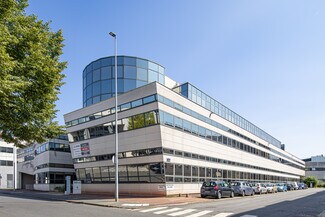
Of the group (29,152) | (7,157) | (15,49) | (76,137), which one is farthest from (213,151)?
(7,157)

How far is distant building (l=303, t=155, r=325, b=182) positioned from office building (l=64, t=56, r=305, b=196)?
252 feet

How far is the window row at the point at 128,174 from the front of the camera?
2767cm

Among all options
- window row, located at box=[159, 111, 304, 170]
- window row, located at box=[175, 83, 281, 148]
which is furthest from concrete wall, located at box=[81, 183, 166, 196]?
window row, located at box=[175, 83, 281, 148]

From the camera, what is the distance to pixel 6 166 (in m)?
66.9

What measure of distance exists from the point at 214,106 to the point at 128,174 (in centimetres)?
1678

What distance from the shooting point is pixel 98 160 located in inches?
1363

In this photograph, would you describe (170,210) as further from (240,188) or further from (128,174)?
(240,188)

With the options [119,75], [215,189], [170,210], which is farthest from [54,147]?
[170,210]

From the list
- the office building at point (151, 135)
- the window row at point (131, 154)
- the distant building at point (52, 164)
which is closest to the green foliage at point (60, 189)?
the distant building at point (52, 164)

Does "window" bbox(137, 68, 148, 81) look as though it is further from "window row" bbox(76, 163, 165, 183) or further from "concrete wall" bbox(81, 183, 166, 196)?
"concrete wall" bbox(81, 183, 166, 196)

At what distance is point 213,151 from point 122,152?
38.5 feet

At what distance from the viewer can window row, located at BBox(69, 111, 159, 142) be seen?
28.1 m

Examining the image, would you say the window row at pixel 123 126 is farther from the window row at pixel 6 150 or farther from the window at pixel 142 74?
the window row at pixel 6 150

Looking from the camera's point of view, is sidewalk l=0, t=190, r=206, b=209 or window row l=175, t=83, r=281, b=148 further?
window row l=175, t=83, r=281, b=148
